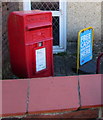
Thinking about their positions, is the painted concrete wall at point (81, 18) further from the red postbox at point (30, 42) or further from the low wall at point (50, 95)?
the low wall at point (50, 95)

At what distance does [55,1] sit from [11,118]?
4249mm

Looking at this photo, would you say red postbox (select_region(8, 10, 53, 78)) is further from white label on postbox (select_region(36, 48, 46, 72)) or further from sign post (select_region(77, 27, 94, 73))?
sign post (select_region(77, 27, 94, 73))

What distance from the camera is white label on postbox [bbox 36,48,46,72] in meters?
3.62

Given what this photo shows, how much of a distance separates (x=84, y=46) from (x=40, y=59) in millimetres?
1377

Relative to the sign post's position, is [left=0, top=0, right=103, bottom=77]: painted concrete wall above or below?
above

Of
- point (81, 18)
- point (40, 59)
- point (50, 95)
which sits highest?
point (81, 18)

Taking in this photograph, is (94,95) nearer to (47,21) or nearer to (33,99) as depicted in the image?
(33,99)

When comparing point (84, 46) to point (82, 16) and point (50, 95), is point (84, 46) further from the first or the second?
point (50, 95)

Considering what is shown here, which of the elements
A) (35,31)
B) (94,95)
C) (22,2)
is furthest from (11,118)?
(22,2)

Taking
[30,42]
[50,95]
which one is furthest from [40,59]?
[50,95]

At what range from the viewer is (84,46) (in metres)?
4.73

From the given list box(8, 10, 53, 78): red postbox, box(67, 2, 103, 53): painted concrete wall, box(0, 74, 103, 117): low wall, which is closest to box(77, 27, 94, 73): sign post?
box(67, 2, 103, 53): painted concrete wall

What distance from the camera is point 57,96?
145 centimetres

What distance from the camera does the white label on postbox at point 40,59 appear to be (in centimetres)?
362
